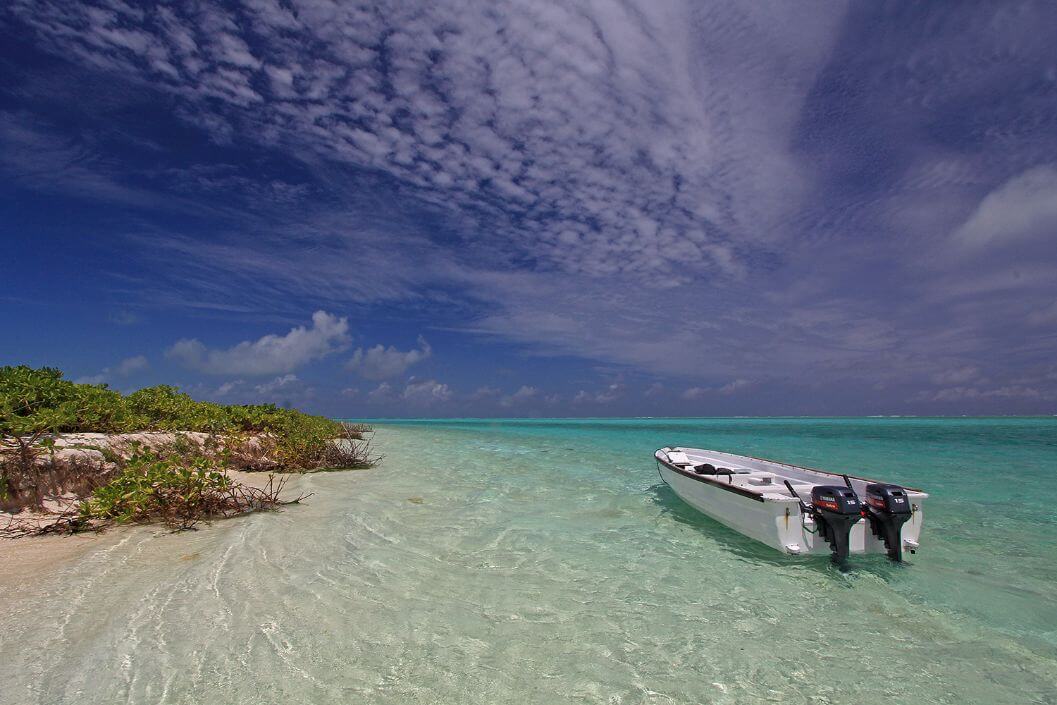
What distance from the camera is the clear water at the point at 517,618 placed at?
391 cm

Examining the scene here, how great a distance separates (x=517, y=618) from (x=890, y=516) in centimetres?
569

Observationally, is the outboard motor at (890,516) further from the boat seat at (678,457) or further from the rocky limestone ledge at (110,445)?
the rocky limestone ledge at (110,445)

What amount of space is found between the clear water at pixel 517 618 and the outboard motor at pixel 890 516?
388 mm

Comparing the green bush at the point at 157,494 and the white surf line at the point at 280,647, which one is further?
the green bush at the point at 157,494

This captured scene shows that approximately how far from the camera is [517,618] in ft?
17.1

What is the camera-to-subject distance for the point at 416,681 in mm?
3947

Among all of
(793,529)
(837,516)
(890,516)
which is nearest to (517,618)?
(793,529)

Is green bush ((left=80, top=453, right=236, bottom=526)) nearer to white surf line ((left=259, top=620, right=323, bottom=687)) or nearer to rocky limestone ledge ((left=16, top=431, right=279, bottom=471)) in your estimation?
rocky limestone ledge ((left=16, top=431, right=279, bottom=471))

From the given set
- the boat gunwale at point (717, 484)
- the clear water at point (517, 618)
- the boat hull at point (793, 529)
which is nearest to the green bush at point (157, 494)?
the clear water at point (517, 618)

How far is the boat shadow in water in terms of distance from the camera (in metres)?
7.02

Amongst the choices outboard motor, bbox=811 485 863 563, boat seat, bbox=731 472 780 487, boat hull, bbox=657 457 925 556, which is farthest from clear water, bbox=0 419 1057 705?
boat seat, bbox=731 472 780 487

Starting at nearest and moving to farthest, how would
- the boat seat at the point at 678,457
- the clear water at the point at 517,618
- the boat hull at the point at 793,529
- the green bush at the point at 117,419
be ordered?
the clear water at the point at 517,618 → the boat hull at the point at 793,529 → the green bush at the point at 117,419 → the boat seat at the point at 678,457

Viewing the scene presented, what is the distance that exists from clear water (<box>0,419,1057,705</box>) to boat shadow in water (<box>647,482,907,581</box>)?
51 mm

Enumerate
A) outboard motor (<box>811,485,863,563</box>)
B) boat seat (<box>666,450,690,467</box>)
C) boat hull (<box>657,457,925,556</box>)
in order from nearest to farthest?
outboard motor (<box>811,485,863,563</box>)
boat hull (<box>657,457,925,556</box>)
boat seat (<box>666,450,690,467</box>)
